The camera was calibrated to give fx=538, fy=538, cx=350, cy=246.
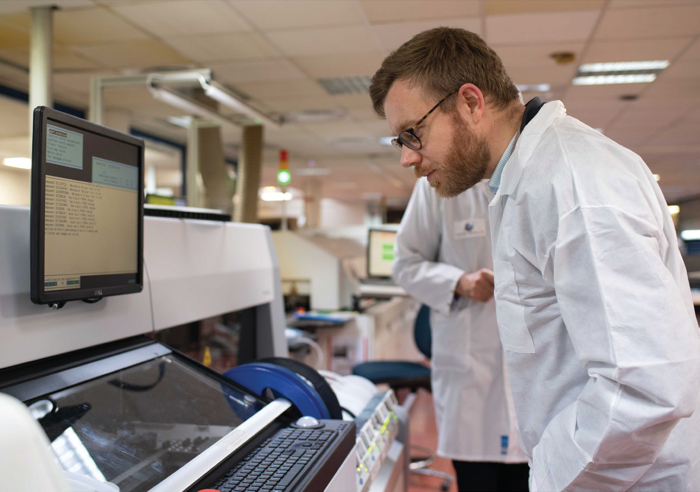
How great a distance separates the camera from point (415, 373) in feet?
9.89

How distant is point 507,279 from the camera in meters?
0.88

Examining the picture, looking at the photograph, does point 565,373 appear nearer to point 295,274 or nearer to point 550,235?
point 550,235

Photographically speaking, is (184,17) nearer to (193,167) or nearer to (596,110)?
(193,167)

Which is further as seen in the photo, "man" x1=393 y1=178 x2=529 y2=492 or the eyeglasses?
"man" x1=393 y1=178 x2=529 y2=492

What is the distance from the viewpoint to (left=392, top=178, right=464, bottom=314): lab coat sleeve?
1.62m

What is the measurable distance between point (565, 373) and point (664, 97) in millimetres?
5714

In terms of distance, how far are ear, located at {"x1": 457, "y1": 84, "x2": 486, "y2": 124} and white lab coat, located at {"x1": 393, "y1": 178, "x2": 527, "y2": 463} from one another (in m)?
0.67

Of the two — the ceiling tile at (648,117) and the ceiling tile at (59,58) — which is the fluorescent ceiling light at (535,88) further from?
Answer: the ceiling tile at (59,58)

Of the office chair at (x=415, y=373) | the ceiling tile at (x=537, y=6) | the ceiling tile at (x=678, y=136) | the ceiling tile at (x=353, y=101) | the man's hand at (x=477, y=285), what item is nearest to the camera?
the man's hand at (x=477, y=285)

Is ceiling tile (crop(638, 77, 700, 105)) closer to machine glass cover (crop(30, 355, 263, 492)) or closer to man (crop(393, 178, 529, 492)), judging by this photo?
man (crop(393, 178, 529, 492))

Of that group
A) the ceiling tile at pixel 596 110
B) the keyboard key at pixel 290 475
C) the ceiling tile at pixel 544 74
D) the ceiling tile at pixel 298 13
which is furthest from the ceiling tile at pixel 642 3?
the keyboard key at pixel 290 475

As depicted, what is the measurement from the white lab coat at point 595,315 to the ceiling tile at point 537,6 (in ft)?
9.23

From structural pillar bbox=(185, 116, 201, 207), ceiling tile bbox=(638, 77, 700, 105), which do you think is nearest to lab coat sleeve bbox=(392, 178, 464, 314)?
structural pillar bbox=(185, 116, 201, 207)

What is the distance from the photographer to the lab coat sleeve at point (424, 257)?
5.33 ft
